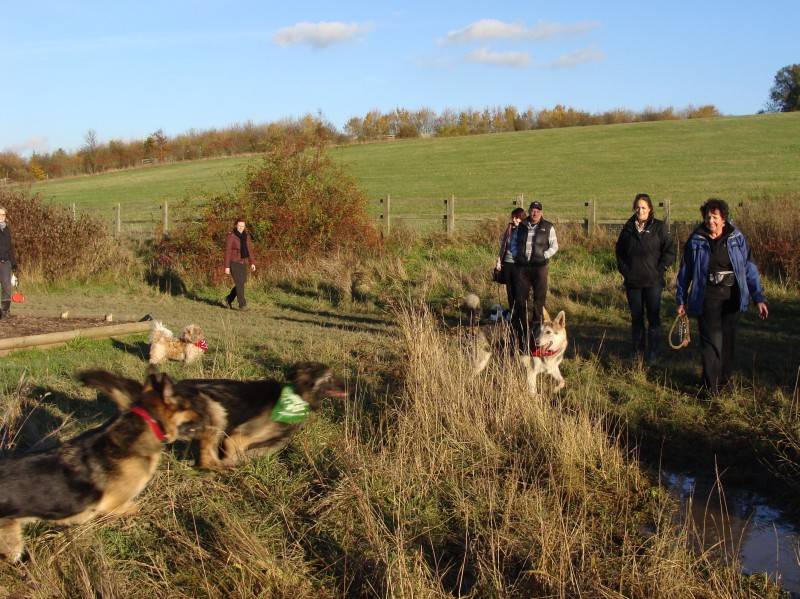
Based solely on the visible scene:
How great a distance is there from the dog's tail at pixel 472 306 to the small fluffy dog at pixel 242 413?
422 centimetres

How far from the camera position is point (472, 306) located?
9914 millimetres

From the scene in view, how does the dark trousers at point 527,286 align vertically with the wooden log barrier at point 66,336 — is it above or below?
above

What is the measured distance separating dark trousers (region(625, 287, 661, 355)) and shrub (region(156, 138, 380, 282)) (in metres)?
9.61

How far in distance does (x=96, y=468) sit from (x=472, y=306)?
609cm

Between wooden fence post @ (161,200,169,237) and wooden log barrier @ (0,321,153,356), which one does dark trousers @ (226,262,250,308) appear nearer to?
wooden log barrier @ (0,321,153,356)

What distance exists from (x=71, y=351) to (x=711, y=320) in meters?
7.07

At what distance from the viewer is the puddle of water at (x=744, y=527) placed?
438cm

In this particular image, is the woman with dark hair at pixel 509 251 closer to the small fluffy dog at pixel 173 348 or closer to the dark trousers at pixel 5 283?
the small fluffy dog at pixel 173 348

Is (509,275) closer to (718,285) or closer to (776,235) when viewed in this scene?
(718,285)

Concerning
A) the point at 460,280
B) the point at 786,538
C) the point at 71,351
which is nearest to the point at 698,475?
the point at 786,538

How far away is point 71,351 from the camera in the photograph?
30.6ft

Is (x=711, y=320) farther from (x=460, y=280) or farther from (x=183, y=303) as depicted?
(x=183, y=303)

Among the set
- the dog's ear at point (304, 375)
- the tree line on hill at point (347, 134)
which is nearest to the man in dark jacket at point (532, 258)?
the dog's ear at point (304, 375)

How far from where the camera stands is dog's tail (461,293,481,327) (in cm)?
991
